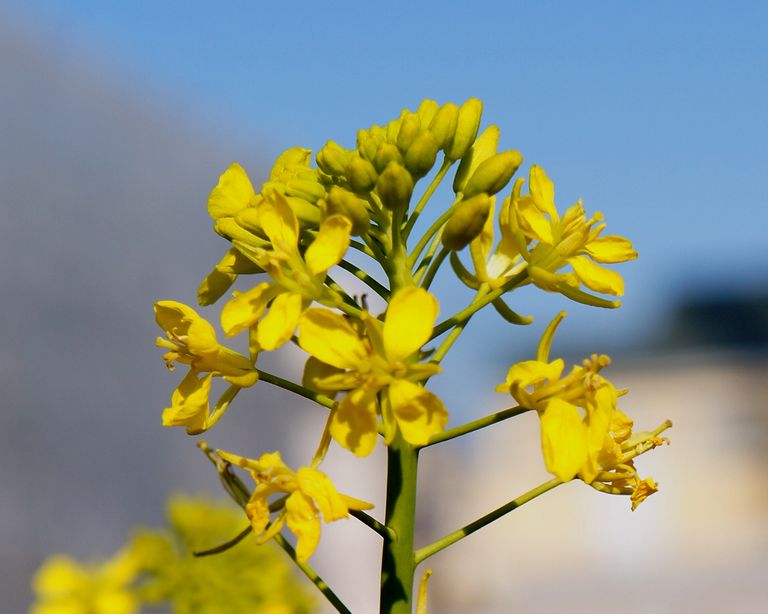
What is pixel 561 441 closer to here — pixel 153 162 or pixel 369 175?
pixel 369 175

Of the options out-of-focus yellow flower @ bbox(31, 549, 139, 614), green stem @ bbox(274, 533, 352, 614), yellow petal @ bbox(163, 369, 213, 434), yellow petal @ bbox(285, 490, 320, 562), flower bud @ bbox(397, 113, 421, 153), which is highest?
flower bud @ bbox(397, 113, 421, 153)

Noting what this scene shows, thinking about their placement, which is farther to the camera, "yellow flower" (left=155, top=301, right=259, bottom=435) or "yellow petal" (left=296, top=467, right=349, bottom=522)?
"yellow flower" (left=155, top=301, right=259, bottom=435)

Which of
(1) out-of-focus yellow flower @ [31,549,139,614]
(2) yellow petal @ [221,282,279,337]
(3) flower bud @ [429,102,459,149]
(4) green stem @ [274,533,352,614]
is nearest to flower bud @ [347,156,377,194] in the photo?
(3) flower bud @ [429,102,459,149]

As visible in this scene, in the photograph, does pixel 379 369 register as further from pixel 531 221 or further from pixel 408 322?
pixel 531 221

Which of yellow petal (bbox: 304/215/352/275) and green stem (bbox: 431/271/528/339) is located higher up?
yellow petal (bbox: 304/215/352/275)

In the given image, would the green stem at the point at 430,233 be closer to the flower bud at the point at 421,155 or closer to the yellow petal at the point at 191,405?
the flower bud at the point at 421,155

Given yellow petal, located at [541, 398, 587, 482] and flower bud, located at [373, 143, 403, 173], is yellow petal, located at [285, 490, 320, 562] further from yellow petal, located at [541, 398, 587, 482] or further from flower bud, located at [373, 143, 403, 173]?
flower bud, located at [373, 143, 403, 173]

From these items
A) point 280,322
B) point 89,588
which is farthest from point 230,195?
point 89,588
